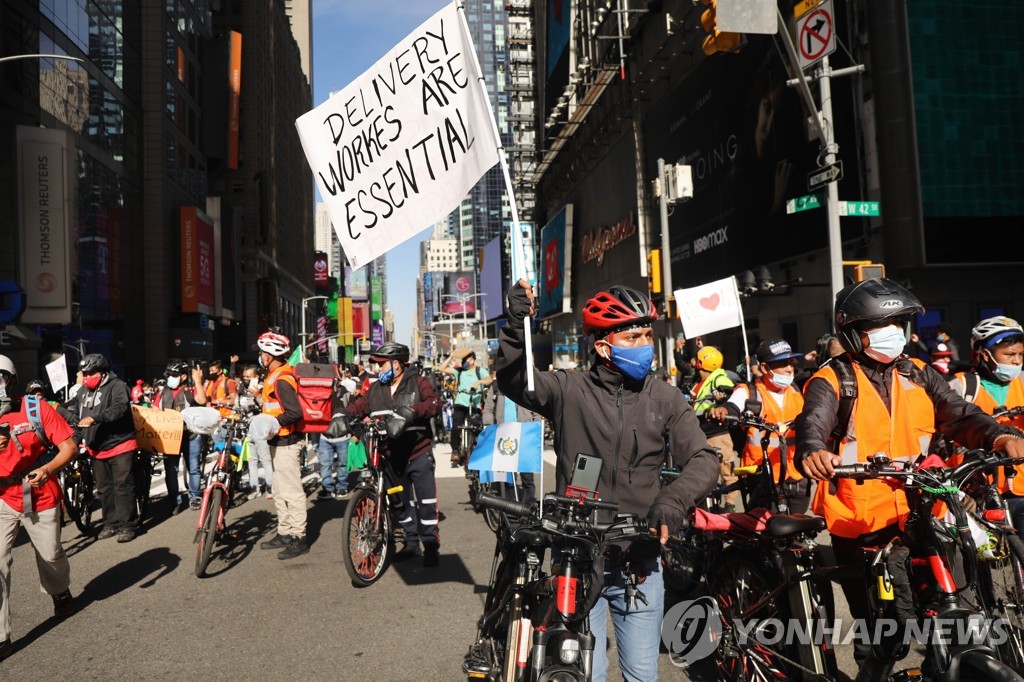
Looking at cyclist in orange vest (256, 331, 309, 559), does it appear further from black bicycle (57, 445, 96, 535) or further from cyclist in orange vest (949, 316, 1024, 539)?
cyclist in orange vest (949, 316, 1024, 539)

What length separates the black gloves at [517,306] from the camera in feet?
10.9

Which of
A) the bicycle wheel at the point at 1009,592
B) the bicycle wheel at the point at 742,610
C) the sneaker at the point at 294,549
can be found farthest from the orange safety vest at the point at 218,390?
the bicycle wheel at the point at 1009,592

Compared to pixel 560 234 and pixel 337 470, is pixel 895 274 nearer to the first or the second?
pixel 337 470

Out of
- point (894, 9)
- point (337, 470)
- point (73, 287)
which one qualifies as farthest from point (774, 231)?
point (73, 287)

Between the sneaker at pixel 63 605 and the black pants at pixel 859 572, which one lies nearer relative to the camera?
the black pants at pixel 859 572

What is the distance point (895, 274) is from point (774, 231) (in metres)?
5.68

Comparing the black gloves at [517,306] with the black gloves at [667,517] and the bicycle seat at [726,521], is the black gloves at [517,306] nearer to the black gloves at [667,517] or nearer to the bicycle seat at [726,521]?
the black gloves at [667,517]

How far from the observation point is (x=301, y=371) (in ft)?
30.1

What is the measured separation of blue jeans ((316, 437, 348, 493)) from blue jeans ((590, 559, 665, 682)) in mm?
8831

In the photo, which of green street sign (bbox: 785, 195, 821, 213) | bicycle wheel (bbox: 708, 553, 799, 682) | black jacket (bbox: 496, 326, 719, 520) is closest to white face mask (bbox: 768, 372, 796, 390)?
bicycle wheel (bbox: 708, 553, 799, 682)

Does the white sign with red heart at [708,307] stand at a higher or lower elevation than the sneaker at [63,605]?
higher

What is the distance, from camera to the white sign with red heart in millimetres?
12633

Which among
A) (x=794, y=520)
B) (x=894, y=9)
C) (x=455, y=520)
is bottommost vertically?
(x=455, y=520)

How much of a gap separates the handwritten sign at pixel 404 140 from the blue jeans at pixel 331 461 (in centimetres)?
658
